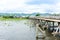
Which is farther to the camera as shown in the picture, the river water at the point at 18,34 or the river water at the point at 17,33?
the river water at the point at 17,33

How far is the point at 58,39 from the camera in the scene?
693 inches

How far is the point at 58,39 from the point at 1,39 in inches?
499

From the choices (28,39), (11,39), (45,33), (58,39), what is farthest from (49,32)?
(58,39)

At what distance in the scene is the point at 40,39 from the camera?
26594mm

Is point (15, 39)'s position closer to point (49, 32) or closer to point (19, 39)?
point (19, 39)

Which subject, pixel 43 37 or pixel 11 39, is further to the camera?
pixel 11 39

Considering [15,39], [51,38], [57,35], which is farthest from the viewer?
[15,39]

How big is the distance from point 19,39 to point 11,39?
1041 mm

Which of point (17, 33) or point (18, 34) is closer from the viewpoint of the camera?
point (18, 34)

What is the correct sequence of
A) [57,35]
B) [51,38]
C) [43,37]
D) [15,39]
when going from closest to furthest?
1. [57,35]
2. [51,38]
3. [43,37]
4. [15,39]

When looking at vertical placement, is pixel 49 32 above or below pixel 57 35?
below

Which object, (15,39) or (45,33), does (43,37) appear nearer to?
(45,33)

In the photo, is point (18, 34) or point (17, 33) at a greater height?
point (18, 34)

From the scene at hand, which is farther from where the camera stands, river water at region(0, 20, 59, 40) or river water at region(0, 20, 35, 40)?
river water at region(0, 20, 35, 40)
